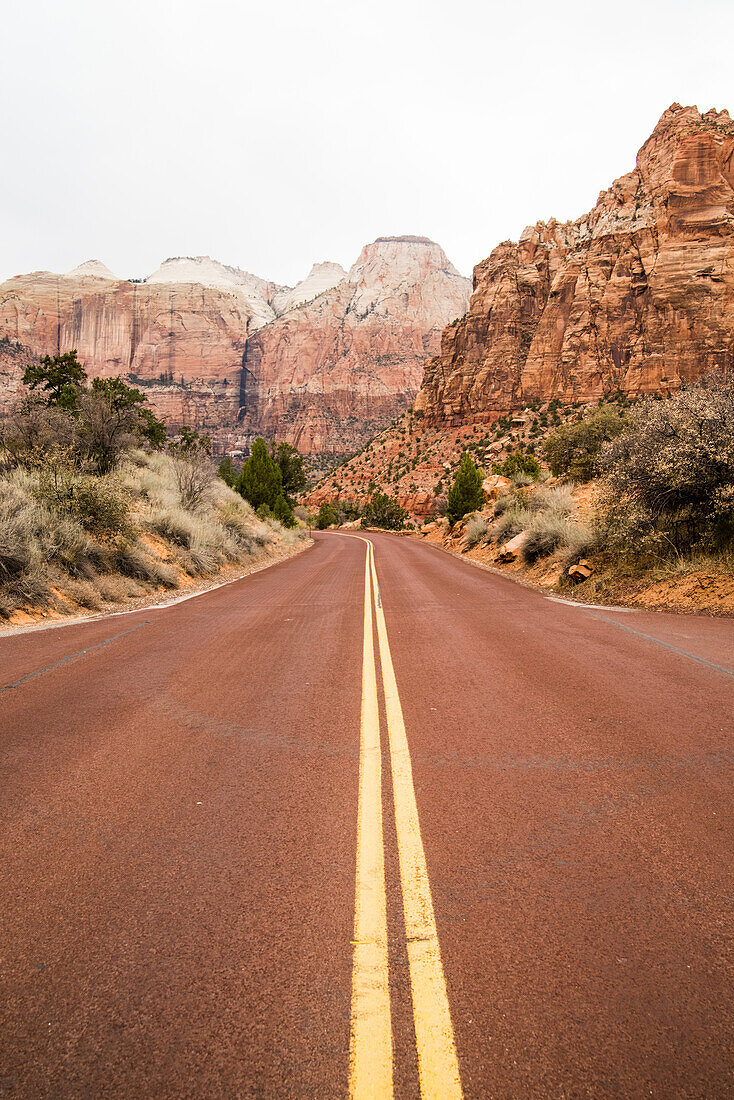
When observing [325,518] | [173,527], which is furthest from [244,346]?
[173,527]

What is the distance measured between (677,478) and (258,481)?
28.8 meters

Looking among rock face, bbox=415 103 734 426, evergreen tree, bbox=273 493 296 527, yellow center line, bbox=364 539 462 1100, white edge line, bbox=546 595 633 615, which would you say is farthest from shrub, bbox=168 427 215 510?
rock face, bbox=415 103 734 426

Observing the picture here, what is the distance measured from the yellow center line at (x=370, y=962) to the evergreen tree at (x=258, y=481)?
107 feet

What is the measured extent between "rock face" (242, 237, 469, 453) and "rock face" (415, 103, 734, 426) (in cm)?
6749

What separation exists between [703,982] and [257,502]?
35286 mm

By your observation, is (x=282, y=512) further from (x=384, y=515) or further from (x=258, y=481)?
(x=384, y=515)

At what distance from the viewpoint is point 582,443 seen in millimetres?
24516

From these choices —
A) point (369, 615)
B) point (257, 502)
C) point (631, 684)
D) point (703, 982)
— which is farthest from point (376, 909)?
point (257, 502)

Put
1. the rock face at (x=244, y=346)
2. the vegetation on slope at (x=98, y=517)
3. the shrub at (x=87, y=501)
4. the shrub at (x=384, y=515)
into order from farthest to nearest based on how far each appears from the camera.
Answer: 1. the rock face at (x=244, y=346)
2. the shrub at (x=384, y=515)
3. the shrub at (x=87, y=501)
4. the vegetation on slope at (x=98, y=517)

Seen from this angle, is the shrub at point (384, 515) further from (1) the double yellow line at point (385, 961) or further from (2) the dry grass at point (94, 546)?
(1) the double yellow line at point (385, 961)

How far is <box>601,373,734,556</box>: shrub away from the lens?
1010cm

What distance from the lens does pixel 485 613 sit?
377 inches

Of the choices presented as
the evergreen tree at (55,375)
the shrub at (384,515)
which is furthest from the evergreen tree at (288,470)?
the evergreen tree at (55,375)

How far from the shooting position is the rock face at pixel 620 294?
196 feet
